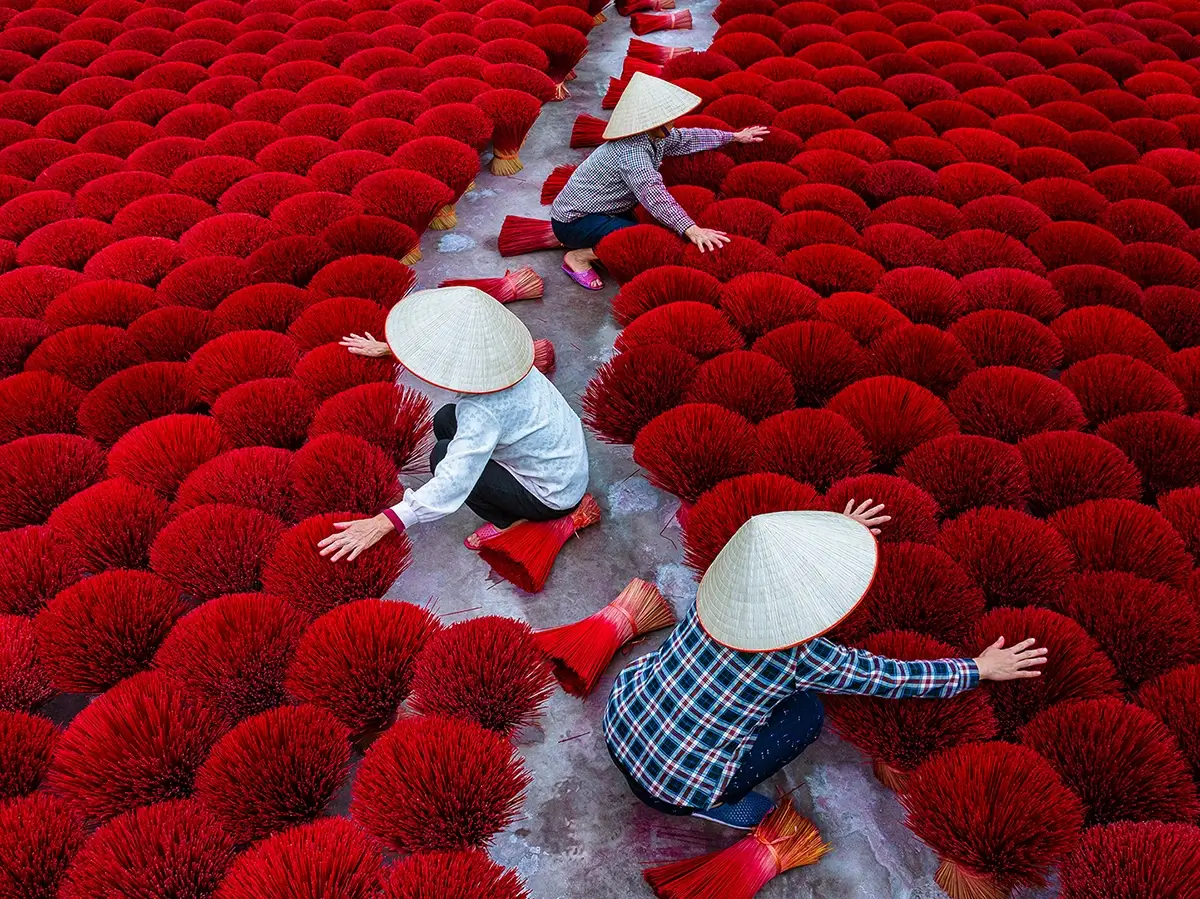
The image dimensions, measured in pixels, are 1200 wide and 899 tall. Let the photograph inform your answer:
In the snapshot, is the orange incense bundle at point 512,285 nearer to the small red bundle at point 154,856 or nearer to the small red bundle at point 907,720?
the small red bundle at point 907,720

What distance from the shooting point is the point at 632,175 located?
7.05 feet

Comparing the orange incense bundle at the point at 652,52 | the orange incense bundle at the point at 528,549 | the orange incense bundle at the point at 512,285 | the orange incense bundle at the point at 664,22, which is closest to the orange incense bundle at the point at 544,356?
the orange incense bundle at the point at 512,285

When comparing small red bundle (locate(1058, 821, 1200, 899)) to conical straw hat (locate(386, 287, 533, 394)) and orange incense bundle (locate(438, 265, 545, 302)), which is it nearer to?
conical straw hat (locate(386, 287, 533, 394))

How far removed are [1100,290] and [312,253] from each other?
1786 millimetres

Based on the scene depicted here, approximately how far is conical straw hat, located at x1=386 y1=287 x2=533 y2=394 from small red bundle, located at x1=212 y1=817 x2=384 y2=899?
66cm

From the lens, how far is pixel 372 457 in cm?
155

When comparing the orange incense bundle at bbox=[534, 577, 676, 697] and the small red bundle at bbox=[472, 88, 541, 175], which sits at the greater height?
the small red bundle at bbox=[472, 88, 541, 175]

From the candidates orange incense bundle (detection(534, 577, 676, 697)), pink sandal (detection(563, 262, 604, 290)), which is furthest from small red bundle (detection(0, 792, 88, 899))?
pink sandal (detection(563, 262, 604, 290))

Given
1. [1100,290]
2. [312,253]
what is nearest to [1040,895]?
[1100,290]

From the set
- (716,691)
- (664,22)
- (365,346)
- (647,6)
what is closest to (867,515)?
(716,691)

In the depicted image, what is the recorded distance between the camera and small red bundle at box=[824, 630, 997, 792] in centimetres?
119

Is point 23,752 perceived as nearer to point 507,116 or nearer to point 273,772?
point 273,772

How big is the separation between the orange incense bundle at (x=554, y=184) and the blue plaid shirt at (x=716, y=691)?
170 centimetres

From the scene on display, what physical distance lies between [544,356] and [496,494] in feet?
1.74
